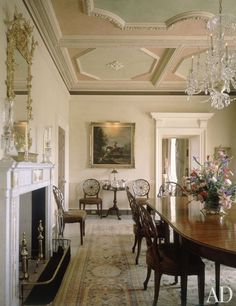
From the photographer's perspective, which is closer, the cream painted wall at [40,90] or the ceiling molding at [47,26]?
the cream painted wall at [40,90]

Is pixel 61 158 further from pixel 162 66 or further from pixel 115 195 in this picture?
pixel 162 66

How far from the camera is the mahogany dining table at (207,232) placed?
2.09 metres

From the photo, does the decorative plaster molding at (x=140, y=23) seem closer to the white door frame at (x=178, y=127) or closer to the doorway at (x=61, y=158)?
the doorway at (x=61, y=158)

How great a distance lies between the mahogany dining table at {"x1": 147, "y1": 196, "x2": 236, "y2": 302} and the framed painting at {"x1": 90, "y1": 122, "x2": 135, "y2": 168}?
484 cm

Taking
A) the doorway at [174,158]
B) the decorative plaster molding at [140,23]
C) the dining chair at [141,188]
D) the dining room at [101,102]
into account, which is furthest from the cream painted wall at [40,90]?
the doorway at [174,158]

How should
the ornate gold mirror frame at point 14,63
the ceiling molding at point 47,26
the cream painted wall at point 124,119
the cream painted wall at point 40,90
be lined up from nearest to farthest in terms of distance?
1. the ornate gold mirror frame at point 14,63
2. the cream painted wall at point 40,90
3. the ceiling molding at point 47,26
4. the cream painted wall at point 124,119

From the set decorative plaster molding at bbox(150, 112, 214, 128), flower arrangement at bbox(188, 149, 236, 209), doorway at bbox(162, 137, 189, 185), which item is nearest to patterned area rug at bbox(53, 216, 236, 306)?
flower arrangement at bbox(188, 149, 236, 209)

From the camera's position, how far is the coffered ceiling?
158 inches

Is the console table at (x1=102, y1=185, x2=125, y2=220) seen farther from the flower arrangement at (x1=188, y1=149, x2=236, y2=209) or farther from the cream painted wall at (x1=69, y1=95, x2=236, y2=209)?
the flower arrangement at (x1=188, y1=149, x2=236, y2=209)

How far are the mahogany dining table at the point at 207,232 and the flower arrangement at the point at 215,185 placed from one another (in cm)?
16

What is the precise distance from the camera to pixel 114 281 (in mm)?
3588

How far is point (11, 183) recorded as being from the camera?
2.54m

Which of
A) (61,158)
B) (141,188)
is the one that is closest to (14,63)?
(61,158)

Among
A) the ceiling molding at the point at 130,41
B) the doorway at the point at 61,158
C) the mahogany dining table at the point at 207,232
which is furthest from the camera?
the doorway at the point at 61,158
